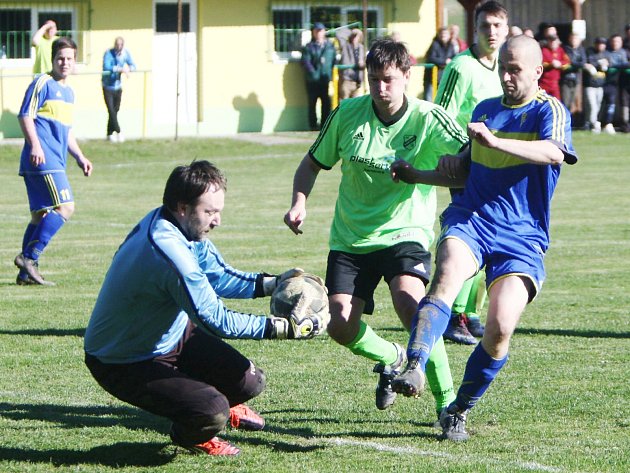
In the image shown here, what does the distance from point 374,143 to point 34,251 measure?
19.1 ft

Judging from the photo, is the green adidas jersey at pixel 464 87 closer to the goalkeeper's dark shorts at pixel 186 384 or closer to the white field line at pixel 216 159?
the goalkeeper's dark shorts at pixel 186 384

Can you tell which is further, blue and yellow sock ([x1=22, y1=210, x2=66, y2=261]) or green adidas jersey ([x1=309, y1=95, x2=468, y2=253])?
blue and yellow sock ([x1=22, y1=210, x2=66, y2=261])

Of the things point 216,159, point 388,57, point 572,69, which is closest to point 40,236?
point 388,57

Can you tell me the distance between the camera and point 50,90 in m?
11.9

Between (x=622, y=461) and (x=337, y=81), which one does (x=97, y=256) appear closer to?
(x=622, y=461)

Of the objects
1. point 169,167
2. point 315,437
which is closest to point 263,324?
point 315,437

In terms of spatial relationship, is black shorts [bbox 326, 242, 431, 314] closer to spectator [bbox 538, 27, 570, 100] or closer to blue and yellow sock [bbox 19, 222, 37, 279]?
blue and yellow sock [bbox 19, 222, 37, 279]

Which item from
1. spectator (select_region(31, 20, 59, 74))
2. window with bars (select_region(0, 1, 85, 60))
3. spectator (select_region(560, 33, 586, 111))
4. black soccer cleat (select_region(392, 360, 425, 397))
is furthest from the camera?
spectator (select_region(560, 33, 586, 111))

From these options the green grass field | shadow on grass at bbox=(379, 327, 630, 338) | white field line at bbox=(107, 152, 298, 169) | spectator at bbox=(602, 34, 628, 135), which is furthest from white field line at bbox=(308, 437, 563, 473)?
spectator at bbox=(602, 34, 628, 135)

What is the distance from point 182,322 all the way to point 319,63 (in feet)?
76.8

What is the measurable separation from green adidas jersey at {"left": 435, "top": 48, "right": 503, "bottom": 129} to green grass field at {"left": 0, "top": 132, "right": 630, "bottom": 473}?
5.65ft

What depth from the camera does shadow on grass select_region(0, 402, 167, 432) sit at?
6.65 metres

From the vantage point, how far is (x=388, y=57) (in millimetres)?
6371

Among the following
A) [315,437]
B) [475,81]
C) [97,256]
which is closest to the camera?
[315,437]
